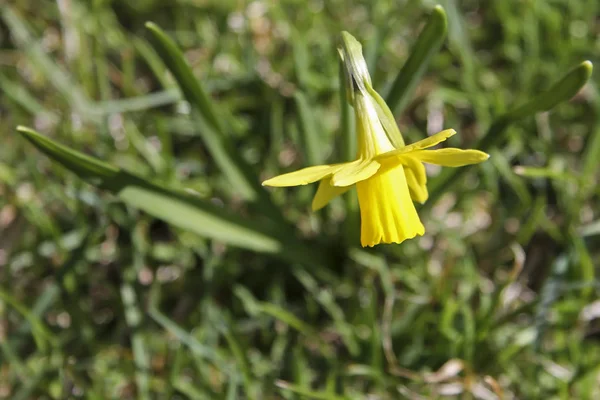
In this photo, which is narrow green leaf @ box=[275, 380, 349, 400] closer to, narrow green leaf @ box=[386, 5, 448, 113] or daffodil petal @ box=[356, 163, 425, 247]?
daffodil petal @ box=[356, 163, 425, 247]

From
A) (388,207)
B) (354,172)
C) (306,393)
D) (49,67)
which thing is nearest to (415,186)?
(388,207)

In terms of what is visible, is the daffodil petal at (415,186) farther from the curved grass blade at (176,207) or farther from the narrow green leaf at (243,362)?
the narrow green leaf at (243,362)

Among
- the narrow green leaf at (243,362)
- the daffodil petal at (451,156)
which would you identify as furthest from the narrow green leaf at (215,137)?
the daffodil petal at (451,156)

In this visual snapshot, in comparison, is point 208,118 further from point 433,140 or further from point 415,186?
point 433,140

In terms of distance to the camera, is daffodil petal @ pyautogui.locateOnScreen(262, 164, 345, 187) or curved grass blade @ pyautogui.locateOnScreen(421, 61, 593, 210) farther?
curved grass blade @ pyautogui.locateOnScreen(421, 61, 593, 210)

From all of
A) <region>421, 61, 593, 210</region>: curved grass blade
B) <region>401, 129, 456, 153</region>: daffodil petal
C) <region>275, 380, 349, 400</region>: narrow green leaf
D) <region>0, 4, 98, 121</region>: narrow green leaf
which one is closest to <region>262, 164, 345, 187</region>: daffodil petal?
<region>401, 129, 456, 153</region>: daffodil petal
